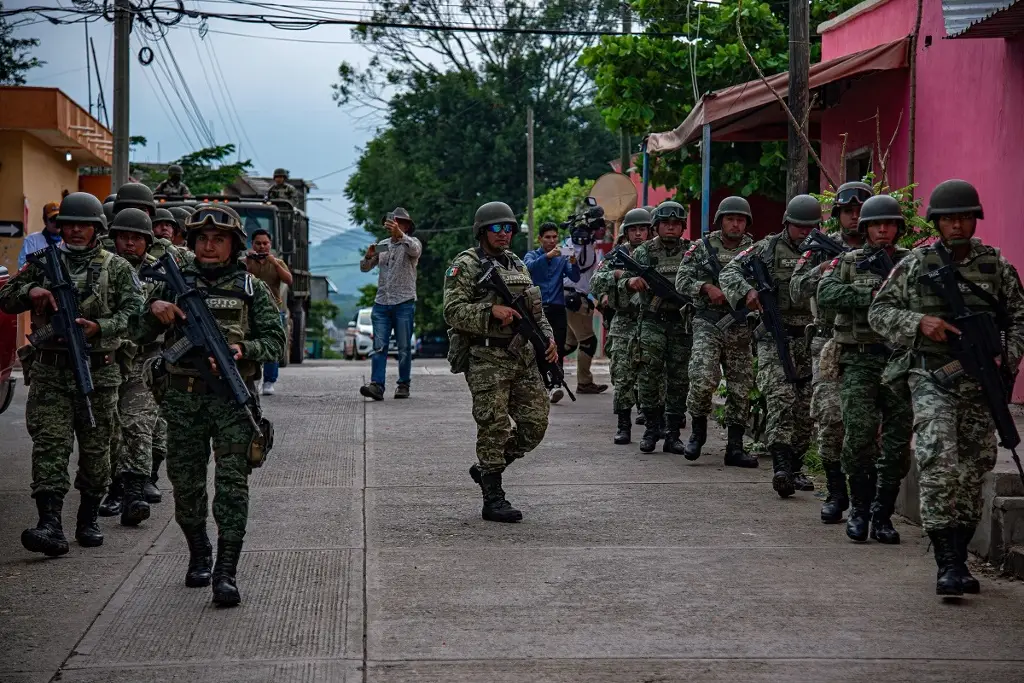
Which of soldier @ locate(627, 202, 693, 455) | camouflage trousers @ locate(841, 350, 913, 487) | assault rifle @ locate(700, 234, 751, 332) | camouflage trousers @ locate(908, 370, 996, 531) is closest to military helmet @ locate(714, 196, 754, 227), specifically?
assault rifle @ locate(700, 234, 751, 332)

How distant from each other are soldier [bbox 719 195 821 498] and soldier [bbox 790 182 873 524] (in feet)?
1.24

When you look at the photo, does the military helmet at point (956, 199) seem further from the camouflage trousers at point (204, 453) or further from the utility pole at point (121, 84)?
the utility pole at point (121, 84)

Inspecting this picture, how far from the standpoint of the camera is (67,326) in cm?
691

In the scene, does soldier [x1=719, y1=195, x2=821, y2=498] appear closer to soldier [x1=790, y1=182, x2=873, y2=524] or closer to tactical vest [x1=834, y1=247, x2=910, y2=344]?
soldier [x1=790, y1=182, x2=873, y2=524]

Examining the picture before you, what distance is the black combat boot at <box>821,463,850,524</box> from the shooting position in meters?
7.83

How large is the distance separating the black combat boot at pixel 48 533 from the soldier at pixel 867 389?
161 inches

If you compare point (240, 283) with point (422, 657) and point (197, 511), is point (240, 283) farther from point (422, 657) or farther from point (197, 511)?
point (422, 657)

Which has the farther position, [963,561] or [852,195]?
[852,195]

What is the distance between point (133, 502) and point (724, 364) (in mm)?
4203

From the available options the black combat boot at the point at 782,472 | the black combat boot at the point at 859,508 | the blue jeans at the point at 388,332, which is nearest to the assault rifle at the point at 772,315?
the black combat boot at the point at 782,472

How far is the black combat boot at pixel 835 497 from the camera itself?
308 inches

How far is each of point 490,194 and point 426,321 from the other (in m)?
4.94

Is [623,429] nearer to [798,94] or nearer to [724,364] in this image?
[724,364]

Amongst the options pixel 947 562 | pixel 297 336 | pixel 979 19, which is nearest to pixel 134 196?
pixel 947 562
